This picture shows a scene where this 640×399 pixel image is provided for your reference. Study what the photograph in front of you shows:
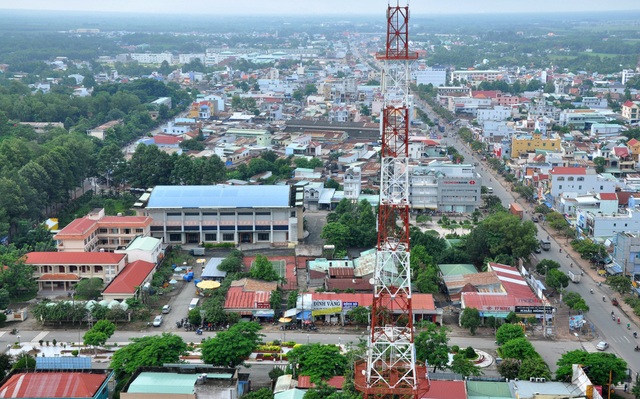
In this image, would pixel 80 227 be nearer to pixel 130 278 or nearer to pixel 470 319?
pixel 130 278

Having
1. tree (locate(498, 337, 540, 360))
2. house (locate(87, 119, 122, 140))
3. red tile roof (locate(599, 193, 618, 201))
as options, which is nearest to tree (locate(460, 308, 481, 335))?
tree (locate(498, 337, 540, 360))

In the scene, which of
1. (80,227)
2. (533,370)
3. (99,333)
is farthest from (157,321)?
A: (533,370)

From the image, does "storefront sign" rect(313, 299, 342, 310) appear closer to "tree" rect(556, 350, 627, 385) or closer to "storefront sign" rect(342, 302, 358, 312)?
"storefront sign" rect(342, 302, 358, 312)

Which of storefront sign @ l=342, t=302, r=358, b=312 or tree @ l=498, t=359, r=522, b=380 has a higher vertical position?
tree @ l=498, t=359, r=522, b=380

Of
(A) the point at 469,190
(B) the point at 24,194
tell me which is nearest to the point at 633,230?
(A) the point at 469,190

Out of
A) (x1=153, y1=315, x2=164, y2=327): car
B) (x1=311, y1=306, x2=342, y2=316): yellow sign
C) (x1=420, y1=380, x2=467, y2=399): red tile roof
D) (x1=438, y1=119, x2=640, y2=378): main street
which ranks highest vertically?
(x1=420, y1=380, x2=467, y2=399): red tile roof

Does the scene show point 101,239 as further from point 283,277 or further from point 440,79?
point 440,79
